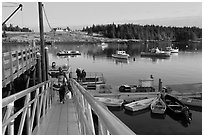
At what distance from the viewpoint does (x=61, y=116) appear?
659 centimetres

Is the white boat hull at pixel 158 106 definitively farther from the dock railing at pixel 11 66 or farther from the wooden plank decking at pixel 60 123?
the wooden plank decking at pixel 60 123

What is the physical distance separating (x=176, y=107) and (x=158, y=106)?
131 cm

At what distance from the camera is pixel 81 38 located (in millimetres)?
198500

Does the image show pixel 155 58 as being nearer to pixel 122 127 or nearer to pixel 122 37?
pixel 122 127

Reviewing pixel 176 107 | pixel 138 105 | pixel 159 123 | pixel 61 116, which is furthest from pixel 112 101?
pixel 61 116

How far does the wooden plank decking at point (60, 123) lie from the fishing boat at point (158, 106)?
13832 mm

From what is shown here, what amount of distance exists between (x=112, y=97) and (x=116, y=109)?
6.89 feet

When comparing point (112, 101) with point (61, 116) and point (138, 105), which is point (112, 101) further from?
point (61, 116)

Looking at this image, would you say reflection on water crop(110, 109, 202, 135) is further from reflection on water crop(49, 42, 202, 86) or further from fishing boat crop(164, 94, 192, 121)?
reflection on water crop(49, 42, 202, 86)

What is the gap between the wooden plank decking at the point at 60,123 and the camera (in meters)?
5.10

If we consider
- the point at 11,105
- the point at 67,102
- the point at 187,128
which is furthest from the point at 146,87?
the point at 11,105

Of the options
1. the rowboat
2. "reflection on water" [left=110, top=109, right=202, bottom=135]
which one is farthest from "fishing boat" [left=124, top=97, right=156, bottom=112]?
the rowboat

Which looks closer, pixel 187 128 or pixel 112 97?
pixel 187 128

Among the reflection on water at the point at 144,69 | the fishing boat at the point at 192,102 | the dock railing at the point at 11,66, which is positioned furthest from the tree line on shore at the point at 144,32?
the dock railing at the point at 11,66
